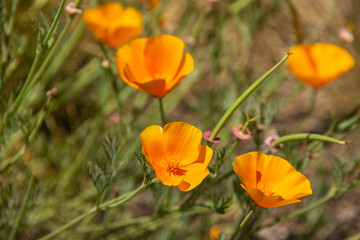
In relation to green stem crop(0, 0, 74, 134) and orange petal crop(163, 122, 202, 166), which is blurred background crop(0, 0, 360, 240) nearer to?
green stem crop(0, 0, 74, 134)

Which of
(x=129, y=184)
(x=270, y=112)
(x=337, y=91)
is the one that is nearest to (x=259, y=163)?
(x=270, y=112)

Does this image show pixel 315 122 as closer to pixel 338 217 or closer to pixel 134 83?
pixel 338 217

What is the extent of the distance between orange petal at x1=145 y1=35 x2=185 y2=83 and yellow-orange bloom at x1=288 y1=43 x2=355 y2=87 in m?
0.47

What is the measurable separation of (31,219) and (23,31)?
90 centimetres

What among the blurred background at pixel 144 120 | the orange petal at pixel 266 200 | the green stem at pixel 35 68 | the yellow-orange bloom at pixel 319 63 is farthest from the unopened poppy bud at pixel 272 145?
the green stem at pixel 35 68

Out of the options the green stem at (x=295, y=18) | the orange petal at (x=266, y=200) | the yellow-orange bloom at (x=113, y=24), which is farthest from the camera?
the green stem at (x=295, y=18)

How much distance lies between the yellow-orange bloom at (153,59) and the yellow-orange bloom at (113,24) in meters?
0.26

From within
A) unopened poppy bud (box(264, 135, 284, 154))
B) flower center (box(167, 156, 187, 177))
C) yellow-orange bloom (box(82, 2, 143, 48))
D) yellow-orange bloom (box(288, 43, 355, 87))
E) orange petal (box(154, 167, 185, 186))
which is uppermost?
yellow-orange bloom (box(82, 2, 143, 48))

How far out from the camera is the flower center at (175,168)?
0.91 meters

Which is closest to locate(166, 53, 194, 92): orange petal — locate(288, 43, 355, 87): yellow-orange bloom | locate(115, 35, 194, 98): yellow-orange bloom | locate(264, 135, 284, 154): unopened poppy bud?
locate(115, 35, 194, 98): yellow-orange bloom

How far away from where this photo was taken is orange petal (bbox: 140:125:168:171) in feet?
2.74

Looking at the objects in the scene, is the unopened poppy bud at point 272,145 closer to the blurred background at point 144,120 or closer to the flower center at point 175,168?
the blurred background at point 144,120

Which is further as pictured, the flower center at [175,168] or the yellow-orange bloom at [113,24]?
the yellow-orange bloom at [113,24]

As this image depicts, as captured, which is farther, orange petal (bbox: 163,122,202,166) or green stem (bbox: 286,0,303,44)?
green stem (bbox: 286,0,303,44)
